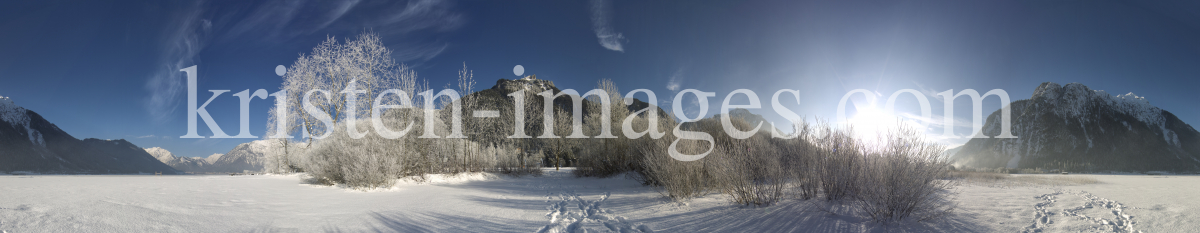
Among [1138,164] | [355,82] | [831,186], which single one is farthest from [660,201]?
[1138,164]

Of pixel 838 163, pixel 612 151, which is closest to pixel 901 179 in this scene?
pixel 838 163

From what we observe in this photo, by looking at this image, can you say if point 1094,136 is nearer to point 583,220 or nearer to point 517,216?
point 583,220

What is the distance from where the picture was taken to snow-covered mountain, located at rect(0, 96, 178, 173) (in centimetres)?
7991

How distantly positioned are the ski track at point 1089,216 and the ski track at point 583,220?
13.3ft

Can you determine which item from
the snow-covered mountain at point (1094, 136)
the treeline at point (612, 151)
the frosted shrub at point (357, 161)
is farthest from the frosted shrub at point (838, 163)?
the snow-covered mountain at point (1094, 136)

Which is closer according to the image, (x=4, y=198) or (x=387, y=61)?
(x=4, y=198)

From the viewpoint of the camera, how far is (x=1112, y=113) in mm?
63969

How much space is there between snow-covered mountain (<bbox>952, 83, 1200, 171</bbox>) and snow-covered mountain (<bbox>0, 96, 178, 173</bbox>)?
539ft

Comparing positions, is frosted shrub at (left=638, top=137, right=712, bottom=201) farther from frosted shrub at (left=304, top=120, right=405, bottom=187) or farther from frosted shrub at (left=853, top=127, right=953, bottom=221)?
frosted shrub at (left=304, top=120, right=405, bottom=187)

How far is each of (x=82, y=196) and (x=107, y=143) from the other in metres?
192

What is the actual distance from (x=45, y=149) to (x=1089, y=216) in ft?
530

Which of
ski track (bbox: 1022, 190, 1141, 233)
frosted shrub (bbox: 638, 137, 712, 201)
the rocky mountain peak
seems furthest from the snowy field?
the rocky mountain peak

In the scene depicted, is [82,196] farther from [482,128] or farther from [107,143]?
[107,143]

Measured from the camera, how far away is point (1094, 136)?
62.7 metres
